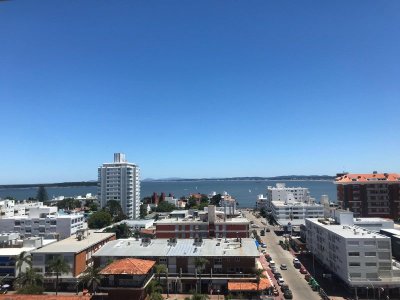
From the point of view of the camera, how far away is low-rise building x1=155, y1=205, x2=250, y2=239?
6969 centimetres

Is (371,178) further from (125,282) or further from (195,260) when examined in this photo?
(125,282)

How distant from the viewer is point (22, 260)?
54281 mm

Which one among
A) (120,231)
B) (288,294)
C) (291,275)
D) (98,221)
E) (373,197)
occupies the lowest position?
(291,275)

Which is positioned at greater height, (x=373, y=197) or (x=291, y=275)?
(x=373, y=197)

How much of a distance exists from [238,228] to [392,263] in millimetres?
26672

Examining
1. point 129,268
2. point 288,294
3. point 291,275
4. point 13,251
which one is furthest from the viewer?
point 291,275

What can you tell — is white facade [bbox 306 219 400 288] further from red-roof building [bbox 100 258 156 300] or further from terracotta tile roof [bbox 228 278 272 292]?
red-roof building [bbox 100 258 156 300]

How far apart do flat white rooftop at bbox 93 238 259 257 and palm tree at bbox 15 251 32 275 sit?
10.8m

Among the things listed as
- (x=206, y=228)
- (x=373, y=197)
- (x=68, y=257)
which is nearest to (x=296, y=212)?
(x=373, y=197)

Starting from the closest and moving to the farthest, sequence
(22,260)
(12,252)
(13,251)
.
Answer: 1. (22,260)
2. (12,252)
3. (13,251)

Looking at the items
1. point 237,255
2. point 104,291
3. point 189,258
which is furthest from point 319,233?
point 104,291

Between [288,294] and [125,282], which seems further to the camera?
[288,294]

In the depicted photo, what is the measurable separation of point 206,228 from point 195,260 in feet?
67.7

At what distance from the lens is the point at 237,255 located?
5166 centimetres
